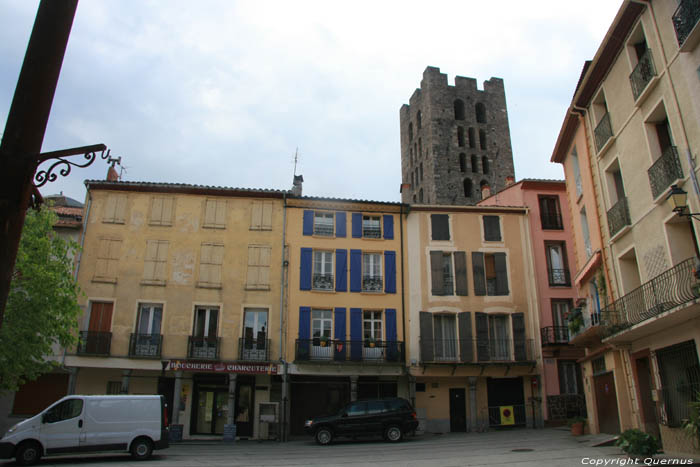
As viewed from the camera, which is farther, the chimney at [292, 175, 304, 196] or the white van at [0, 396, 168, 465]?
the chimney at [292, 175, 304, 196]

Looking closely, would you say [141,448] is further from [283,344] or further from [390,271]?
[390,271]

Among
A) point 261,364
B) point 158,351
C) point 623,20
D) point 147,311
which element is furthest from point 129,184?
point 623,20

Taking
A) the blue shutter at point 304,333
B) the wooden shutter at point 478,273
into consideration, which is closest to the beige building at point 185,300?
the blue shutter at point 304,333

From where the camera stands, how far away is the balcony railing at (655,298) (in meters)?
11.3

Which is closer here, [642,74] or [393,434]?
[642,74]

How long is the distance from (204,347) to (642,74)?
754 inches

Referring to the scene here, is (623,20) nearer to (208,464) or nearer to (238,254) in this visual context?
(208,464)

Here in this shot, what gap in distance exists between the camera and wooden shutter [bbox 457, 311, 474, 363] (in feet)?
81.8

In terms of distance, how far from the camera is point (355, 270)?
2584cm

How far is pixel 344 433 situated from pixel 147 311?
10497mm

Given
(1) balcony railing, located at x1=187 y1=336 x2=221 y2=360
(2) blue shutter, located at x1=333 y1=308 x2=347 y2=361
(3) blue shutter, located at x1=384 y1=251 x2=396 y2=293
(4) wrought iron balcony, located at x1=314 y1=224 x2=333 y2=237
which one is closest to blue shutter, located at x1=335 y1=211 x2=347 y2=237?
(4) wrought iron balcony, located at x1=314 y1=224 x2=333 y2=237

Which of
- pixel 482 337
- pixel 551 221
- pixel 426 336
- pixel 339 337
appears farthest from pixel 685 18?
pixel 339 337

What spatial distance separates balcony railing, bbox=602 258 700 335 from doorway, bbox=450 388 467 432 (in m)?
10.8

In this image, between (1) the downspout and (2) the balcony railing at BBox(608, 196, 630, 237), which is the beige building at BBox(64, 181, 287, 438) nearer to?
(1) the downspout
